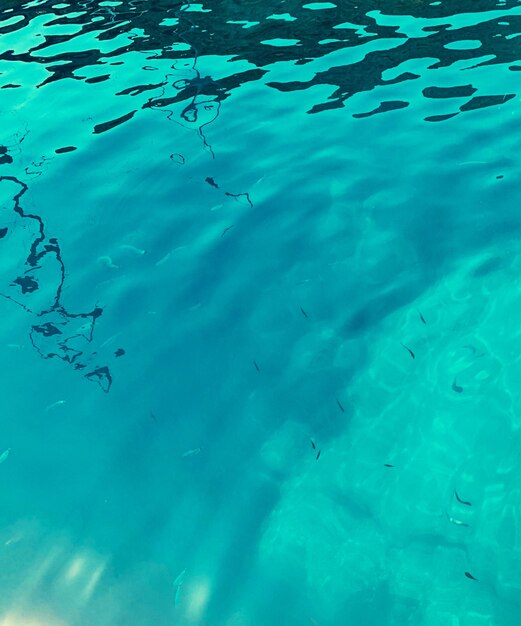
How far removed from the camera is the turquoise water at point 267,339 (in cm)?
382

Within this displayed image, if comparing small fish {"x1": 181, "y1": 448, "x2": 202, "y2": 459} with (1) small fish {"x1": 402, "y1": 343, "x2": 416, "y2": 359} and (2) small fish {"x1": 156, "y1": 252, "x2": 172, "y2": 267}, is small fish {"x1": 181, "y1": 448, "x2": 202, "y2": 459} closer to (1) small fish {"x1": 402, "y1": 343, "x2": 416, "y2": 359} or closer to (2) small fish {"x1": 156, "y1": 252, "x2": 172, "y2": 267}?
(1) small fish {"x1": 402, "y1": 343, "x2": 416, "y2": 359}

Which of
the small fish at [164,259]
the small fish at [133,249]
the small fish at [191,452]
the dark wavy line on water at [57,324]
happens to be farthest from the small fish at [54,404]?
the small fish at [133,249]

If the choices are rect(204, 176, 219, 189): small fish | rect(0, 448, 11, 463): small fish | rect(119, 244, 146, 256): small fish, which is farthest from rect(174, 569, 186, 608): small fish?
rect(204, 176, 219, 189): small fish

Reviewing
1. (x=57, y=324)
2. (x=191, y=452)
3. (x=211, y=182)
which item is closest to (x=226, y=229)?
(x=211, y=182)

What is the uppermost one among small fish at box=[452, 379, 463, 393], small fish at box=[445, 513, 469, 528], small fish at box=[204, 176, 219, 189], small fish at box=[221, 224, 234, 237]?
small fish at box=[204, 176, 219, 189]

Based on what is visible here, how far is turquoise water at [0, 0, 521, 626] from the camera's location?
12.5 feet

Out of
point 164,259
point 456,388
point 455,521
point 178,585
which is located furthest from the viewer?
point 164,259

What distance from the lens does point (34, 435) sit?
4.60m

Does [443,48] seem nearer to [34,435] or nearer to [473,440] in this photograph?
→ [473,440]

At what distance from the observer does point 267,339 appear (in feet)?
16.7

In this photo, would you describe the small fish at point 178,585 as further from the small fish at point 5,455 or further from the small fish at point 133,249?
the small fish at point 133,249

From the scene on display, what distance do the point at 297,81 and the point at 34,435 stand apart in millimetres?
5280

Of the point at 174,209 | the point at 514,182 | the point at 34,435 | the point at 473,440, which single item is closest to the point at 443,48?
the point at 514,182

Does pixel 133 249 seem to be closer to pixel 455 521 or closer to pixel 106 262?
pixel 106 262
